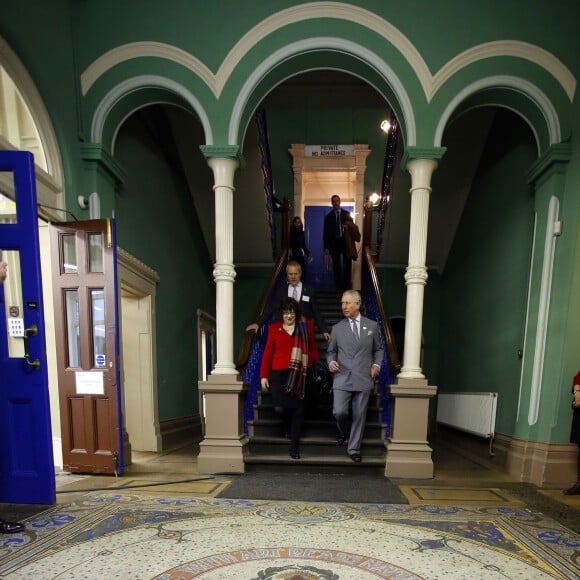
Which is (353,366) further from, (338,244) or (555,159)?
(338,244)

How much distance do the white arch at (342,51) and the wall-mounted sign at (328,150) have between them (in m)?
3.55

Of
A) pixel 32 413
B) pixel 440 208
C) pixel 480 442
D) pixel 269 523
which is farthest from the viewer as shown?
pixel 440 208

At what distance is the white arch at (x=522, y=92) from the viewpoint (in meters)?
3.52

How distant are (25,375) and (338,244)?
4.53m

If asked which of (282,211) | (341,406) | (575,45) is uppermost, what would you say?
(575,45)

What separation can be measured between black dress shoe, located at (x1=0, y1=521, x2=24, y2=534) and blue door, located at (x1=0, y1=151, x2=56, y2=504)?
0.38 m

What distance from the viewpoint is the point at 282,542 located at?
2.12 meters

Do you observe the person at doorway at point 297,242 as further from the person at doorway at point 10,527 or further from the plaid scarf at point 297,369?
the person at doorway at point 10,527

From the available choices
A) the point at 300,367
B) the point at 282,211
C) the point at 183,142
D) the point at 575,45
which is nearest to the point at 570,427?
the point at 300,367

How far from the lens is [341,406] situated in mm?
3453

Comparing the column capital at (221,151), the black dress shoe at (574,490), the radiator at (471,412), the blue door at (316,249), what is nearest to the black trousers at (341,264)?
the blue door at (316,249)

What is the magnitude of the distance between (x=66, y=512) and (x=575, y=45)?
568 cm

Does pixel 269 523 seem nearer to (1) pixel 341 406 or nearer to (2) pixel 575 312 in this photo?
(1) pixel 341 406

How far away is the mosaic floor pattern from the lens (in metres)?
1.86
